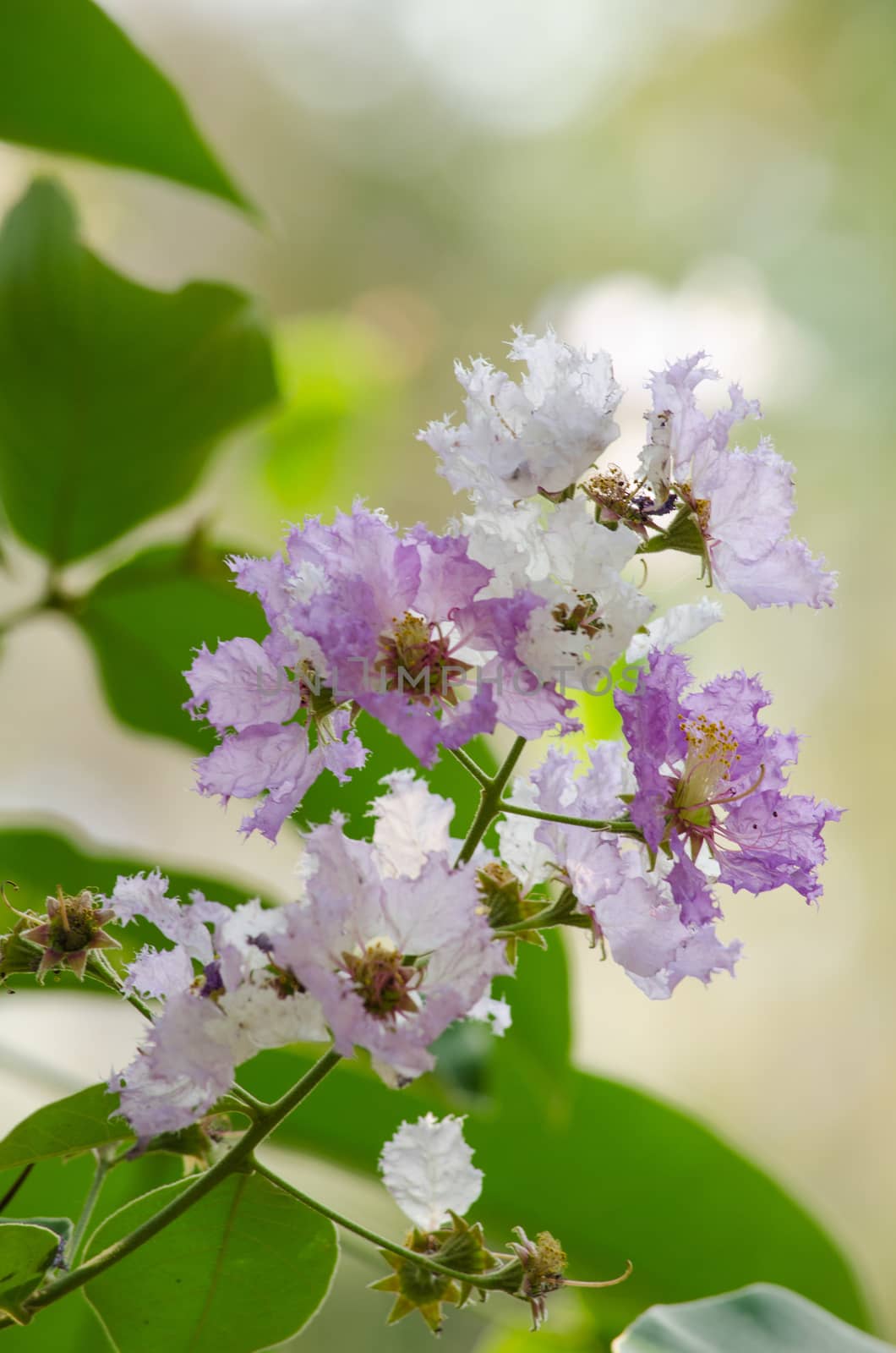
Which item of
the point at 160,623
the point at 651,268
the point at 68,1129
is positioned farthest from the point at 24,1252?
the point at 651,268

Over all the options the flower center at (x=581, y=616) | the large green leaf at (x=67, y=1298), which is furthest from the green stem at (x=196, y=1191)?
the large green leaf at (x=67, y=1298)

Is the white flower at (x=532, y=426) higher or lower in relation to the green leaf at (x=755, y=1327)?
higher

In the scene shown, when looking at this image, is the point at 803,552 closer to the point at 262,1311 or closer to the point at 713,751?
the point at 713,751

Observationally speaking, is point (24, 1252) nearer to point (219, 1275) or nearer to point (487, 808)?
point (219, 1275)

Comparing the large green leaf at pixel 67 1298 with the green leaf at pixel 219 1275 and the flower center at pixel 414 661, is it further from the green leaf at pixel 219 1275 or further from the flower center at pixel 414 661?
the flower center at pixel 414 661

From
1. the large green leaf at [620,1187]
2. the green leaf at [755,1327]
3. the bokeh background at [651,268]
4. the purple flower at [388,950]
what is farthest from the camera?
the bokeh background at [651,268]

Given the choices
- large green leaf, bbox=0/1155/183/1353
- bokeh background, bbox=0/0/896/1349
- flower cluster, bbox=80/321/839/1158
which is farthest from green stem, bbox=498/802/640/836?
bokeh background, bbox=0/0/896/1349

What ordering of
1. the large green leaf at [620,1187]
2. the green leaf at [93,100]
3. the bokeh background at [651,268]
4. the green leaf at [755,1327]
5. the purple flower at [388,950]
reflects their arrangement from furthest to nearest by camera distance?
the bokeh background at [651,268]
the large green leaf at [620,1187]
the green leaf at [93,100]
the green leaf at [755,1327]
the purple flower at [388,950]
